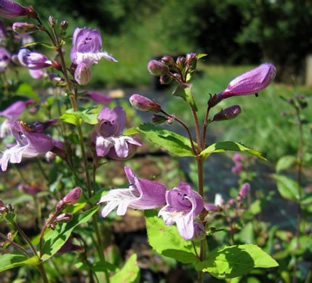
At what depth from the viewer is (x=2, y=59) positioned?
2.07 m

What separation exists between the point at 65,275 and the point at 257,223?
3.77 ft

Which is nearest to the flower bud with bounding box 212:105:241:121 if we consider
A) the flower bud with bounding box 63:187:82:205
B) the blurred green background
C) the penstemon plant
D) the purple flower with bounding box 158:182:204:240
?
the penstemon plant

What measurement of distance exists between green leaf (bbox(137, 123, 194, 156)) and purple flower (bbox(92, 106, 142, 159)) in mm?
120

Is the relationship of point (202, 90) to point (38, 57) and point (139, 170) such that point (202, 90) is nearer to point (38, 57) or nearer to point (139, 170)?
point (139, 170)

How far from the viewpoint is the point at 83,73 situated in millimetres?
1397

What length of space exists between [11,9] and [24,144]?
419 millimetres

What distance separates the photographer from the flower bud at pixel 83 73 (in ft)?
4.58

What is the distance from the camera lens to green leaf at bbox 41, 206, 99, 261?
4.40 ft

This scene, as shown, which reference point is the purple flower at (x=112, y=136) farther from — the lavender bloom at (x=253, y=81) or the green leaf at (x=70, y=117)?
the lavender bloom at (x=253, y=81)

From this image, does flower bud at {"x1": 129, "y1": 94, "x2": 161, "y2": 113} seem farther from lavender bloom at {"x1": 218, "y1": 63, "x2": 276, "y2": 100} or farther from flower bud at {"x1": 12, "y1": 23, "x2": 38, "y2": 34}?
flower bud at {"x1": 12, "y1": 23, "x2": 38, "y2": 34}

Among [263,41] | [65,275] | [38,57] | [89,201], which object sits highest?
[38,57]

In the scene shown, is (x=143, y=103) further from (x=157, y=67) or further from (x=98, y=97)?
(x=98, y=97)

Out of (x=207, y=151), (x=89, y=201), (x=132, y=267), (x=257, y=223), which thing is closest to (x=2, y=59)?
(x=89, y=201)

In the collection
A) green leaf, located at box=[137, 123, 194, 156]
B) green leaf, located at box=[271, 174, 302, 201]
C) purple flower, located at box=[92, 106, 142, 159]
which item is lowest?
green leaf, located at box=[271, 174, 302, 201]
